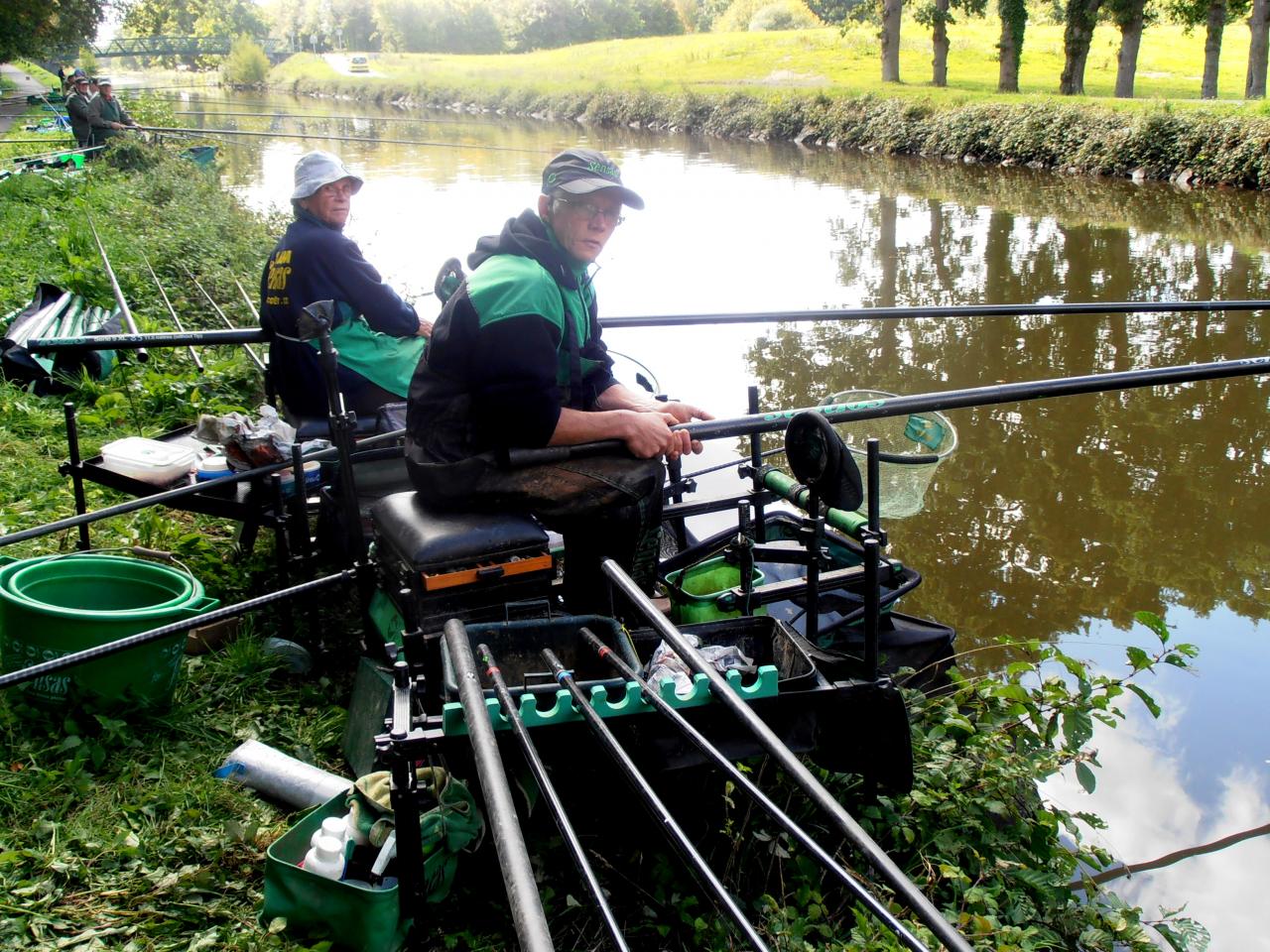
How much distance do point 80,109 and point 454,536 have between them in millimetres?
16780

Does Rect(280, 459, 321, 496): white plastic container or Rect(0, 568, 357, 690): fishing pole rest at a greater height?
Rect(280, 459, 321, 496): white plastic container

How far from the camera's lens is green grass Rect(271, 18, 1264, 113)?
31.1m

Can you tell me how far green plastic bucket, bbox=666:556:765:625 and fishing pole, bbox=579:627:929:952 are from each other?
0.76 metres

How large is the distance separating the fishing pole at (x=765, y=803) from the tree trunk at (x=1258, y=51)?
2386 cm

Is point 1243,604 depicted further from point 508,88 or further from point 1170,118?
point 508,88

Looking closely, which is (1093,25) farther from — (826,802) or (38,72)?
(38,72)

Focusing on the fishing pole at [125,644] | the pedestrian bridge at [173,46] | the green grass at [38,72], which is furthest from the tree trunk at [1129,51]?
the pedestrian bridge at [173,46]

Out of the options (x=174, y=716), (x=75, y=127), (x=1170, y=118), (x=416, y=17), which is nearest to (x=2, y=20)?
A: (x=75, y=127)

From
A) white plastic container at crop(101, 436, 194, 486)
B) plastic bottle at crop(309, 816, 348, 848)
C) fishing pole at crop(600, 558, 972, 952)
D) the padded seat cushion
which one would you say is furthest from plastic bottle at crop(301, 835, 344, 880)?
white plastic container at crop(101, 436, 194, 486)

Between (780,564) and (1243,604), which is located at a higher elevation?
(780,564)

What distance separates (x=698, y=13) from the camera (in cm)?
7975

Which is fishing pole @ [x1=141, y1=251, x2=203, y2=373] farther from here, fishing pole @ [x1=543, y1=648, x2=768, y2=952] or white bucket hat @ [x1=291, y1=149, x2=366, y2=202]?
fishing pole @ [x1=543, y1=648, x2=768, y2=952]

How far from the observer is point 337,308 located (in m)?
4.47

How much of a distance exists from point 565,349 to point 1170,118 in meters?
18.5
